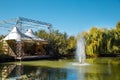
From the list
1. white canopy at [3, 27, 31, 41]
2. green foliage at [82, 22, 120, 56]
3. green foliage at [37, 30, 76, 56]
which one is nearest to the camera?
white canopy at [3, 27, 31, 41]

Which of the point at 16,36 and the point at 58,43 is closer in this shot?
the point at 16,36

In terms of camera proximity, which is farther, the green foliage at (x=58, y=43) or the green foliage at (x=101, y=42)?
the green foliage at (x=58, y=43)

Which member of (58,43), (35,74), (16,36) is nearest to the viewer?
(35,74)

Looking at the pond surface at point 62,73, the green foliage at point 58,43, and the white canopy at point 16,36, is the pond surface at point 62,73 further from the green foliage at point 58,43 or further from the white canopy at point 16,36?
the green foliage at point 58,43

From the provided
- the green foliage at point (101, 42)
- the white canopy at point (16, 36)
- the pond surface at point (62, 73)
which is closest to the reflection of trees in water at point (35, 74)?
the pond surface at point (62, 73)

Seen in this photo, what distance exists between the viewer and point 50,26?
124 ft

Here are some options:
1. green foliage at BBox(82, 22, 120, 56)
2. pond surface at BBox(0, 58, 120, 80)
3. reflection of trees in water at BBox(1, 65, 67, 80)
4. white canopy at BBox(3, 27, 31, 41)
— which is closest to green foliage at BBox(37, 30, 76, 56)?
green foliage at BBox(82, 22, 120, 56)

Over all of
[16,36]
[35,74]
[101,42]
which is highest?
[16,36]

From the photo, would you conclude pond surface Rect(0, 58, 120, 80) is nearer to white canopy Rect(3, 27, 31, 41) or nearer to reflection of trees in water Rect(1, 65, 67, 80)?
reflection of trees in water Rect(1, 65, 67, 80)

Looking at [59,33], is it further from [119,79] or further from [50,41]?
[119,79]

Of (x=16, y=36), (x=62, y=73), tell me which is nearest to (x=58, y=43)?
(x=16, y=36)

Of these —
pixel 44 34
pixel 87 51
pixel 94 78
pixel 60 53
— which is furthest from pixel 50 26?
pixel 94 78

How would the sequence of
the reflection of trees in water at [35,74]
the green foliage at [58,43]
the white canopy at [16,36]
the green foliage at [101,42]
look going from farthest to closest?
1. the green foliage at [58,43]
2. the green foliage at [101,42]
3. the white canopy at [16,36]
4. the reflection of trees in water at [35,74]

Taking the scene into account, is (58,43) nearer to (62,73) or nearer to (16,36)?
(16,36)
